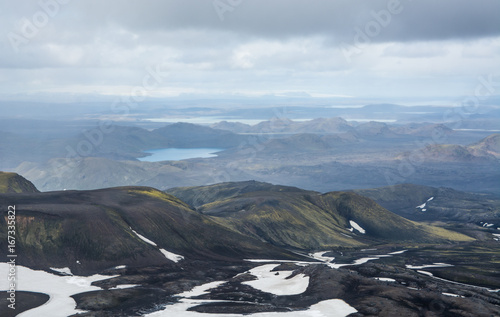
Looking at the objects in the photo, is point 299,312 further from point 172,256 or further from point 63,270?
point 63,270

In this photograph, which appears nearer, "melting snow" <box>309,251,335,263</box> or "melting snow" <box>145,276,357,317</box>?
"melting snow" <box>145,276,357,317</box>

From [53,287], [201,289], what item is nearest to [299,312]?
[201,289]

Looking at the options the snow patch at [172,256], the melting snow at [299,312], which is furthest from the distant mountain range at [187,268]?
the melting snow at [299,312]

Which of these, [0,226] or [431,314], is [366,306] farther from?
[0,226]

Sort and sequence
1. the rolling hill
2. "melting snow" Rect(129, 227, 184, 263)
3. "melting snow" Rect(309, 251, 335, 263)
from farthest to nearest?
1. "melting snow" Rect(309, 251, 335, 263)
2. "melting snow" Rect(129, 227, 184, 263)
3. the rolling hill

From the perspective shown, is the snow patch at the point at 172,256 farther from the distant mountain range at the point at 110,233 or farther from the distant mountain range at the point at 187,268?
the distant mountain range at the point at 110,233

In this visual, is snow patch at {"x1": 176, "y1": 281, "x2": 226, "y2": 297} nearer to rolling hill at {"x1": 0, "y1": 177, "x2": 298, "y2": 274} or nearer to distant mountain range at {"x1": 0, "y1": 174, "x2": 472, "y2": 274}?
distant mountain range at {"x1": 0, "y1": 174, "x2": 472, "y2": 274}

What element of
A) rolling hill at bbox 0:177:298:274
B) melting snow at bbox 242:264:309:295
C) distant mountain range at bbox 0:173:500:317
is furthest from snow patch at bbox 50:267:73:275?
melting snow at bbox 242:264:309:295

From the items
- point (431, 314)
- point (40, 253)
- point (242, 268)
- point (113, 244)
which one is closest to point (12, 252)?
point (40, 253)
